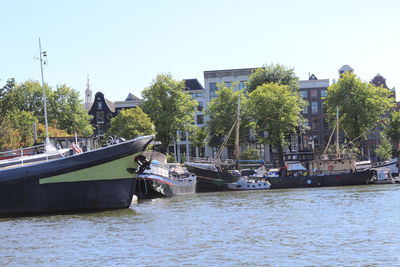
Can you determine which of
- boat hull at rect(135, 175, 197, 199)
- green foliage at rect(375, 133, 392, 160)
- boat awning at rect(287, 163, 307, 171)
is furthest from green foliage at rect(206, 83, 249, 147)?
boat hull at rect(135, 175, 197, 199)

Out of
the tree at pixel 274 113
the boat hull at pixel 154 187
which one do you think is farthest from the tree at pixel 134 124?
the boat hull at pixel 154 187

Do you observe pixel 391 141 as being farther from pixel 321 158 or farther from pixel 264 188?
pixel 264 188

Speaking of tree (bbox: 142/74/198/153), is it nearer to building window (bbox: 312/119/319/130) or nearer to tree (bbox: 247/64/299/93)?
tree (bbox: 247/64/299/93)

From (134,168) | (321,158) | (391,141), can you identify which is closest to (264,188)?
(321,158)

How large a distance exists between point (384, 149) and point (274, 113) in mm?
19035

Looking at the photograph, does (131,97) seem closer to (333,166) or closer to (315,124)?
(315,124)

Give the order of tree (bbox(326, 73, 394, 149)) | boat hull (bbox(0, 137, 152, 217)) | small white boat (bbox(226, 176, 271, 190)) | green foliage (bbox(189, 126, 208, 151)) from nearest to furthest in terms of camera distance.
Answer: boat hull (bbox(0, 137, 152, 217)), small white boat (bbox(226, 176, 271, 190)), tree (bbox(326, 73, 394, 149)), green foliage (bbox(189, 126, 208, 151))

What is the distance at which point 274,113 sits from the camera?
7231 centimetres

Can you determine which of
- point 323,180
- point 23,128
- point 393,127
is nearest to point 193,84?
point 393,127

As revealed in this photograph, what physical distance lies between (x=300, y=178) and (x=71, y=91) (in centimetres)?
4106

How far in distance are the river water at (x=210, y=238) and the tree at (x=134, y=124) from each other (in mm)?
43529

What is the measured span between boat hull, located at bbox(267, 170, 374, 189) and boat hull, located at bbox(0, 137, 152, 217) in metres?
31.2

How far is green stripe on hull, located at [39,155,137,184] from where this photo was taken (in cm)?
2808

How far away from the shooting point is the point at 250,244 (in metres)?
17.1
